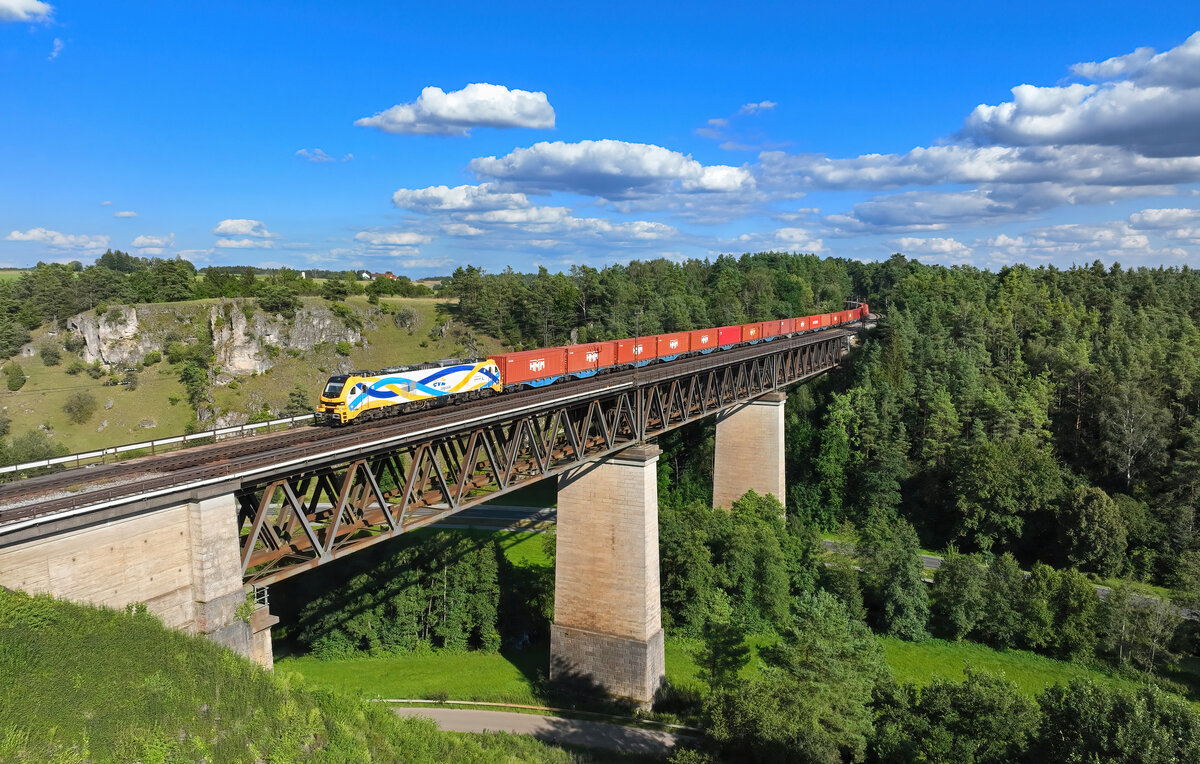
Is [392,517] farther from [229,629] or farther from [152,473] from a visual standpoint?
[152,473]

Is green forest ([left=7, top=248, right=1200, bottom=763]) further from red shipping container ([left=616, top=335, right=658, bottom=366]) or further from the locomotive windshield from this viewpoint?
the locomotive windshield

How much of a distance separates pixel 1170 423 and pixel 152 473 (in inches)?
2729

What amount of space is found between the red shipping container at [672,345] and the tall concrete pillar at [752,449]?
7132 millimetres

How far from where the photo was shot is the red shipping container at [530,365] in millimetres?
38312

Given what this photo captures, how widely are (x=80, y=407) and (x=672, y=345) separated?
7313cm

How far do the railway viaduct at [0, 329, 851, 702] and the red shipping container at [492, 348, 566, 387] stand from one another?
443 centimetres

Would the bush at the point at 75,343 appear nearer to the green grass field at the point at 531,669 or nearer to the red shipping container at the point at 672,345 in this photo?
the green grass field at the point at 531,669

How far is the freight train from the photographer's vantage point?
1171 inches

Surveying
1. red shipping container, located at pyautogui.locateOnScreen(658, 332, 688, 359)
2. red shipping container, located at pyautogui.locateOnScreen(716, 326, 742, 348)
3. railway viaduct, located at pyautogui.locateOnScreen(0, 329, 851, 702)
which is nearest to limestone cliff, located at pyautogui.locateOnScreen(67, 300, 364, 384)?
red shipping container, located at pyautogui.locateOnScreen(716, 326, 742, 348)

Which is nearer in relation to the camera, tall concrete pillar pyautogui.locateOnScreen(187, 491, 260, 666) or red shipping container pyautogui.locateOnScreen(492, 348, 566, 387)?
tall concrete pillar pyautogui.locateOnScreen(187, 491, 260, 666)

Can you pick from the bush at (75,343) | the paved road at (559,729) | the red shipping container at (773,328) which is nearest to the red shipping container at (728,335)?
the red shipping container at (773,328)

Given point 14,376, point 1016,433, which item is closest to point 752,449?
point 1016,433

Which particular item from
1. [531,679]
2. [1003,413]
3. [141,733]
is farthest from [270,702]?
[1003,413]

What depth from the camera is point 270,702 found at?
50.9ft
